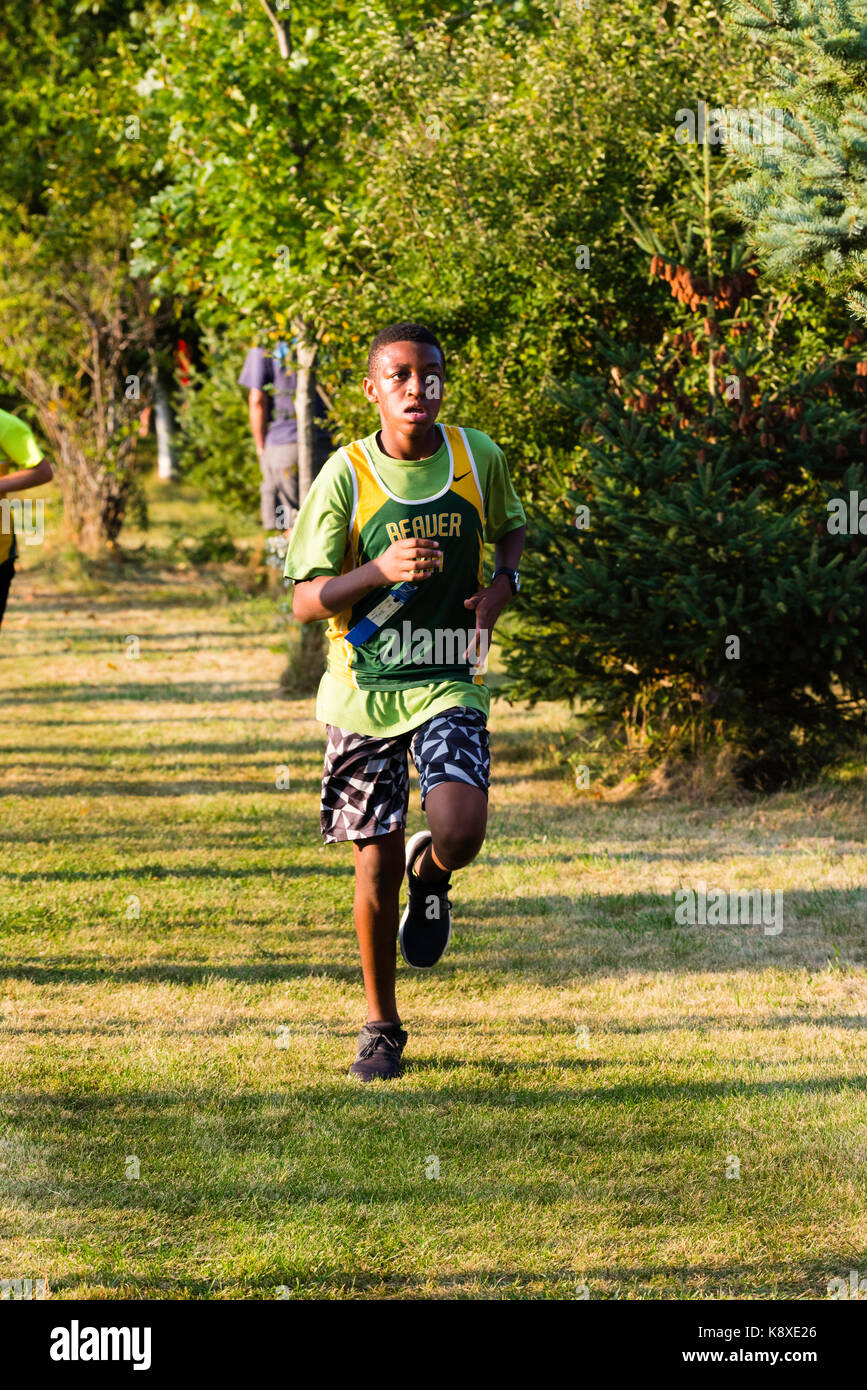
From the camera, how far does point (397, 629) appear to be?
4473 mm

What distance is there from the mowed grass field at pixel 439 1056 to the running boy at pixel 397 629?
0.51 meters

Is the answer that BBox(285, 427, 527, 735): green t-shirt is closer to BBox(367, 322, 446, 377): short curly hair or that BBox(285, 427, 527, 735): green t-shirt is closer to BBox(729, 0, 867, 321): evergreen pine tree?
BBox(367, 322, 446, 377): short curly hair

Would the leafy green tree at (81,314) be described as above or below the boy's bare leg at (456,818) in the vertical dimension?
above

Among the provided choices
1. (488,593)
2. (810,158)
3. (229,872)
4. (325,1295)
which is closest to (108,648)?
(229,872)

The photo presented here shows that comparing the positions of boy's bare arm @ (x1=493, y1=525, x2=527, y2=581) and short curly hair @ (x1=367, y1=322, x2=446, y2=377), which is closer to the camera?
short curly hair @ (x1=367, y1=322, x2=446, y2=377)

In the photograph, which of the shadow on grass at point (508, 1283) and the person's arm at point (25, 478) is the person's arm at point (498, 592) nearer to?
the shadow on grass at point (508, 1283)

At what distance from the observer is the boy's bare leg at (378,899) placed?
457 centimetres

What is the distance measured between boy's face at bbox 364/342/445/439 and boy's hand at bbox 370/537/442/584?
399mm

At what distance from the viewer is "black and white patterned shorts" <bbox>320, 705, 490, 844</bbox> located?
4414 millimetres

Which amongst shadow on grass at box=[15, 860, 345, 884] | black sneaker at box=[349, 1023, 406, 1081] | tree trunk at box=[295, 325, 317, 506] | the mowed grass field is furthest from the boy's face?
tree trunk at box=[295, 325, 317, 506]

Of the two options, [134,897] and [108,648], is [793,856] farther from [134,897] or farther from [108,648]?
[108,648]

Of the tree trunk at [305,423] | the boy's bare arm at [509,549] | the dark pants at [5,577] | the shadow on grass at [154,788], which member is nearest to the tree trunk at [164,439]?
the tree trunk at [305,423]

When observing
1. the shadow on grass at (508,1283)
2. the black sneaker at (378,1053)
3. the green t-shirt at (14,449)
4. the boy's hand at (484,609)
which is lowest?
the shadow on grass at (508,1283)

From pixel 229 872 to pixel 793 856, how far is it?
2.51 meters
